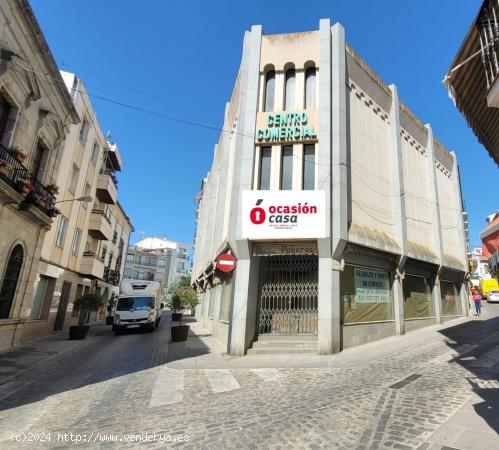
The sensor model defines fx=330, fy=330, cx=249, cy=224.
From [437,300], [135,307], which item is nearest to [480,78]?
[437,300]

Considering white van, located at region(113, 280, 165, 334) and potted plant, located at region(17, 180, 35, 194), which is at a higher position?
potted plant, located at region(17, 180, 35, 194)

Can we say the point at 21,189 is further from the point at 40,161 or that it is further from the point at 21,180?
the point at 40,161

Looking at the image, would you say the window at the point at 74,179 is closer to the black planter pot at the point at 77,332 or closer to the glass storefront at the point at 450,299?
the black planter pot at the point at 77,332

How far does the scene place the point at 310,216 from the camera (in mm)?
12320

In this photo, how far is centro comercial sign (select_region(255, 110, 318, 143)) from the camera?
13523mm

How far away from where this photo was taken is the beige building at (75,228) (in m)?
18.0

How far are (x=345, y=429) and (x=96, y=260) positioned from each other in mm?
23213

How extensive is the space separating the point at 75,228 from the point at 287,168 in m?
15.7

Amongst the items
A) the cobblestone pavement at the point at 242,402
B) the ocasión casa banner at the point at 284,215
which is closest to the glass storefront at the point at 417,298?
the cobblestone pavement at the point at 242,402

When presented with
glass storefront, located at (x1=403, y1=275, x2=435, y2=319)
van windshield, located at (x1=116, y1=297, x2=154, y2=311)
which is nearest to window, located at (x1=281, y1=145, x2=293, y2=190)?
glass storefront, located at (x1=403, y1=275, x2=435, y2=319)

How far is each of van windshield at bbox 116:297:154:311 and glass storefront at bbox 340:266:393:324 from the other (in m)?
13.2

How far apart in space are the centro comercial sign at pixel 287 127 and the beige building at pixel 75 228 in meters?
8.12

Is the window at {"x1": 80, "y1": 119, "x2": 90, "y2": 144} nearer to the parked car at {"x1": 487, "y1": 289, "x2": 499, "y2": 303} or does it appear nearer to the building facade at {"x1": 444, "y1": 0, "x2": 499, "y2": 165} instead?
the building facade at {"x1": 444, "y1": 0, "x2": 499, "y2": 165}

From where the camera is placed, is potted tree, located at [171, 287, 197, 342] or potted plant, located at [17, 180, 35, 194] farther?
potted tree, located at [171, 287, 197, 342]
